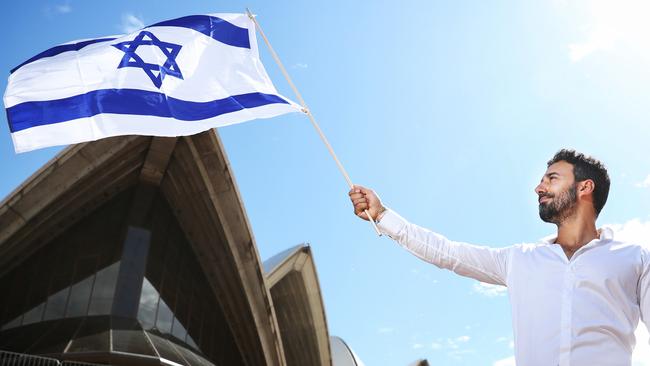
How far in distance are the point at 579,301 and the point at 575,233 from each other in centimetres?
49

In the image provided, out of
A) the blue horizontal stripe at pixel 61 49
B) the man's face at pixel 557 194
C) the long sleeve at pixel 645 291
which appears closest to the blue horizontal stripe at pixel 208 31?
the blue horizontal stripe at pixel 61 49

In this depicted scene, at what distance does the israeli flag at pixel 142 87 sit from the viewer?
18.5ft

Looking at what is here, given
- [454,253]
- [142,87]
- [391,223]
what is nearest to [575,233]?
[454,253]

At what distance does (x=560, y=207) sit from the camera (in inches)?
110

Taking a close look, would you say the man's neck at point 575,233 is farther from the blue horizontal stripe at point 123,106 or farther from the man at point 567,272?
the blue horizontal stripe at point 123,106

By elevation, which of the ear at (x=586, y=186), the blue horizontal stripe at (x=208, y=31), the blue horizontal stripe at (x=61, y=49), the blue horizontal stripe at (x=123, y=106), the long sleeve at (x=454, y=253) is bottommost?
the long sleeve at (x=454, y=253)

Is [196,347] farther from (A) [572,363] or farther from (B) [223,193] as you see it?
(A) [572,363]

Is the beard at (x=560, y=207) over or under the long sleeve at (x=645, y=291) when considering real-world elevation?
over

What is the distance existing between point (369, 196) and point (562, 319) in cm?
136

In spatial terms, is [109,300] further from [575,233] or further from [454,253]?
[575,233]

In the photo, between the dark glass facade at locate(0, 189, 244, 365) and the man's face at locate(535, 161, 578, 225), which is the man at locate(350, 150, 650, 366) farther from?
the dark glass facade at locate(0, 189, 244, 365)

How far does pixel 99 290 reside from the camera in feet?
60.6

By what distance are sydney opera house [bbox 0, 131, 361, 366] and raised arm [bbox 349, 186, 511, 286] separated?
15.0 metres

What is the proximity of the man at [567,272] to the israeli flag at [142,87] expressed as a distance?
3.08 m
